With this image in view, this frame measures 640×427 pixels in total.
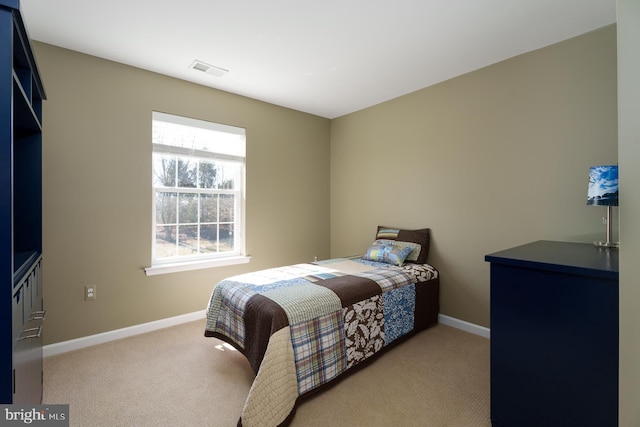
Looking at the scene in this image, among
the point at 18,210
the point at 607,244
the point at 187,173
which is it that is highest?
the point at 187,173

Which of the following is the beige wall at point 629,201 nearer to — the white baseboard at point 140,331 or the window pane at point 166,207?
the white baseboard at point 140,331

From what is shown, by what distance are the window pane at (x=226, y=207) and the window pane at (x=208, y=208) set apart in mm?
72

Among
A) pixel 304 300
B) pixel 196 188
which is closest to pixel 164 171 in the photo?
pixel 196 188

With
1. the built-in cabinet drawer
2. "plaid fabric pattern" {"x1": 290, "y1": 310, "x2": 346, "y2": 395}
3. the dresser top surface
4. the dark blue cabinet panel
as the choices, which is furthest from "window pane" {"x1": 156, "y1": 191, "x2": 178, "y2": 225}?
the dresser top surface

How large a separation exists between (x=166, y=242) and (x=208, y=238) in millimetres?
441

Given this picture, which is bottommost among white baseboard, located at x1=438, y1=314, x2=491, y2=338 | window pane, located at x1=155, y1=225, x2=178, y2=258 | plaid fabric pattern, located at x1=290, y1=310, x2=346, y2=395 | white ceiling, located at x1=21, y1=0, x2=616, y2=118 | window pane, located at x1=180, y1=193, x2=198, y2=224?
white baseboard, located at x1=438, y1=314, x2=491, y2=338

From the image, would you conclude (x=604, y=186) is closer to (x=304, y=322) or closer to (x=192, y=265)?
(x=304, y=322)

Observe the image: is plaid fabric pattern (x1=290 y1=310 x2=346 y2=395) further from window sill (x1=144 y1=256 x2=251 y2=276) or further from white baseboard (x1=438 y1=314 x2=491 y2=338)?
window sill (x1=144 y1=256 x2=251 y2=276)

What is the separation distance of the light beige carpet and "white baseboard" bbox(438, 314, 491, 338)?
16 cm

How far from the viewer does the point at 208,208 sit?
3.38 m

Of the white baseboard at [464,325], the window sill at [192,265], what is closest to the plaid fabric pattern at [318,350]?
the white baseboard at [464,325]

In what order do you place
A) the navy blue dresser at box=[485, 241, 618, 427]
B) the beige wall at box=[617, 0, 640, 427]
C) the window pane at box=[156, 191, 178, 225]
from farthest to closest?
the window pane at box=[156, 191, 178, 225], the navy blue dresser at box=[485, 241, 618, 427], the beige wall at box=[617, 0, 640, 427]

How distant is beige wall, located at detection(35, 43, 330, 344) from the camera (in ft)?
8.14

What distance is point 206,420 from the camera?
5.64 ft
